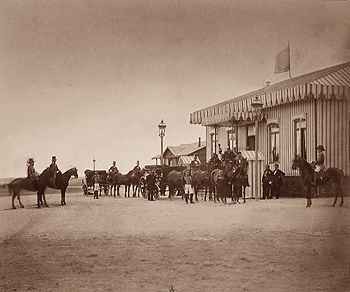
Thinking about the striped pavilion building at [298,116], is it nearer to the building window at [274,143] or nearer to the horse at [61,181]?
the building window at [274,143]

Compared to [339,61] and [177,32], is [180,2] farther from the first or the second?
[339,61]

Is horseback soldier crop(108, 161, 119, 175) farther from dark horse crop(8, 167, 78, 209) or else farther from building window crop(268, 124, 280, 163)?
building window crop(268, 124, 280, 163)

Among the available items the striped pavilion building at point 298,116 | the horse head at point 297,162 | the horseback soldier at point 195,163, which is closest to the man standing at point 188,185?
the horseback soldier at point 195,163

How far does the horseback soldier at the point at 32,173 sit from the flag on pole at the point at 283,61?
3.28 ft

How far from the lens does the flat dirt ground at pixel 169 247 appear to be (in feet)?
5.39

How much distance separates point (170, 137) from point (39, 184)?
515 millimetres

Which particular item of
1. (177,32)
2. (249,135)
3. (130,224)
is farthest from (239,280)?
(177,32)

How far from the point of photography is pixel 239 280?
1.69 meters

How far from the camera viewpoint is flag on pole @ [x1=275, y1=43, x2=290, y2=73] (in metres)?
1.91

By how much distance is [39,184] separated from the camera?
175cm

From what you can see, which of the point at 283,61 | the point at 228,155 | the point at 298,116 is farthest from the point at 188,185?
the point at 283,61

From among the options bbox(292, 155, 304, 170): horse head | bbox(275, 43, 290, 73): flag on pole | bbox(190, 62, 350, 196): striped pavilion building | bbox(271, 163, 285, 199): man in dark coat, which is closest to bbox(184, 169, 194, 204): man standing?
bbox(190, 62, 350, 196): striped pavilion building

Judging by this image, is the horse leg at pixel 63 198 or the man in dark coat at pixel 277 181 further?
the man in dark coat at pixel 277 181

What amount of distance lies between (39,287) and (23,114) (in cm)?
63
